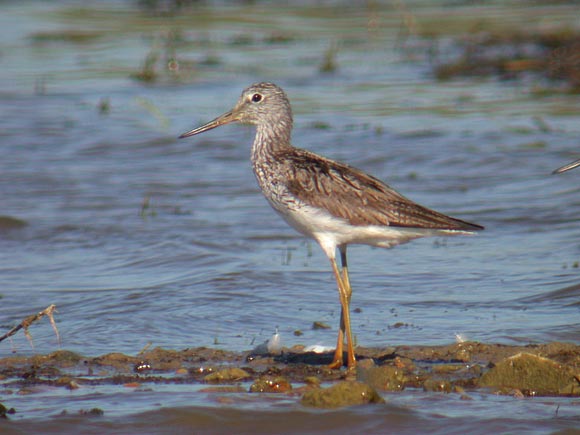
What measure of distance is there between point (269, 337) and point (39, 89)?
9912mm

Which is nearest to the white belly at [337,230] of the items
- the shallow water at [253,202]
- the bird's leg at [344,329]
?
the bird's leg at [344,329]

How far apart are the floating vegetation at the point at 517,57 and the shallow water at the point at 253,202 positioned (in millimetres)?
500

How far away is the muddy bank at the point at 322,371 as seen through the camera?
5.86 m

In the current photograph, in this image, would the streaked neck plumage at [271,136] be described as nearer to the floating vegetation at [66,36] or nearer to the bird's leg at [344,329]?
the bird's leg at [344,329]

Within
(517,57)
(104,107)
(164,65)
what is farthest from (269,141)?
(164,65)

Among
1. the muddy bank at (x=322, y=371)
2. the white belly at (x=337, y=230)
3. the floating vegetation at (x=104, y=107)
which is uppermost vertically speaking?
the floating vegetation at (x=104, y=107)

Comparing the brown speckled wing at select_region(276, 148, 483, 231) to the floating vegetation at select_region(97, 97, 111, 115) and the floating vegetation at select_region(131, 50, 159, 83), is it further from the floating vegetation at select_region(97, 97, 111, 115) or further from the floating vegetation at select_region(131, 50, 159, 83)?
the floating vegetation at select_region(131, 50, 159, 83)

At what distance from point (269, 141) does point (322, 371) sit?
1693mm

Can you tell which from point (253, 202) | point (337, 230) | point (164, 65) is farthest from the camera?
point (164, 65)

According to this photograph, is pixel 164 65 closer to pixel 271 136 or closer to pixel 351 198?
pixel 271 136

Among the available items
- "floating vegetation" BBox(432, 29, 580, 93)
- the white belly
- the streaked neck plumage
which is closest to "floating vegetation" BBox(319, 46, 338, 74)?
"floating vegetation" BBox(432, 29, 580, 93)

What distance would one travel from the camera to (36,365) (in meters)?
6.48

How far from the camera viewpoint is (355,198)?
6.68m

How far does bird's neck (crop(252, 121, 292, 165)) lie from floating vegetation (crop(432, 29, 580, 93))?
29.5ft
